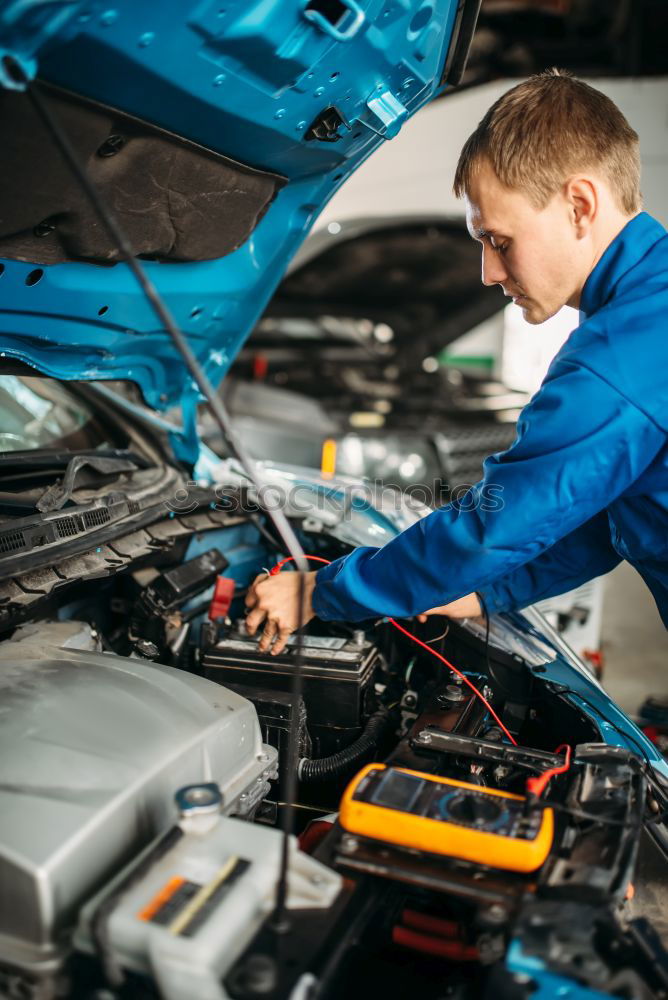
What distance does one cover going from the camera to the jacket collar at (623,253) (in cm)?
129

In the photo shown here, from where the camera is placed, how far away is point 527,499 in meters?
1.21

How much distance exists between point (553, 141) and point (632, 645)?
308 centimetres

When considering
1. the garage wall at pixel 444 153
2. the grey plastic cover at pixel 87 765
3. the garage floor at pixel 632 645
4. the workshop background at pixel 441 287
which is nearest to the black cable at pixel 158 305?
the grey plastic cover at pixel 87 765

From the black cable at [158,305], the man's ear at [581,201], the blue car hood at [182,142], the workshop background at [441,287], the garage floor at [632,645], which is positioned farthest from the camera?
the workshop background at [441,287]

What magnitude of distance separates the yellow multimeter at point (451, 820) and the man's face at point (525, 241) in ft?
2.78

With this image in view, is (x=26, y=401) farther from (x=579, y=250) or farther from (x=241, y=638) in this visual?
(x=579, y=250)

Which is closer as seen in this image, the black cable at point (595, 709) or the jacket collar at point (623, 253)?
the jacket collar at point (623, 253)

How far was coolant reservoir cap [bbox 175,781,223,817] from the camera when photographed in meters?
0.99

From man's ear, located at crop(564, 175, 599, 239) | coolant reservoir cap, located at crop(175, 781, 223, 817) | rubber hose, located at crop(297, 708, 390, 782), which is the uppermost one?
man's ear, located at crop(564, 175, 599, 239)

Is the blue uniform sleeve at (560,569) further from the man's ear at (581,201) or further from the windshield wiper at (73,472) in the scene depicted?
the windshield wiper at (73,472)

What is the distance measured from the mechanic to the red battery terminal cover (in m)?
0.32

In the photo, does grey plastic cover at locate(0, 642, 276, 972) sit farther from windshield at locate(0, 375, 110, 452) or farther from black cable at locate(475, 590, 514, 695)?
windshield at locate(0, 375, 110, 452)

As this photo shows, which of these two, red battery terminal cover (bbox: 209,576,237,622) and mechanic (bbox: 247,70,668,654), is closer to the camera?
mechanic (bbox: 247,70,668,654)

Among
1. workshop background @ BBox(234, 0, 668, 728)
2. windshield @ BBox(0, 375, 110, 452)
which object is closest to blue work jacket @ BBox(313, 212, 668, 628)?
windshield @ BBox(0, 375, 110, 452)
